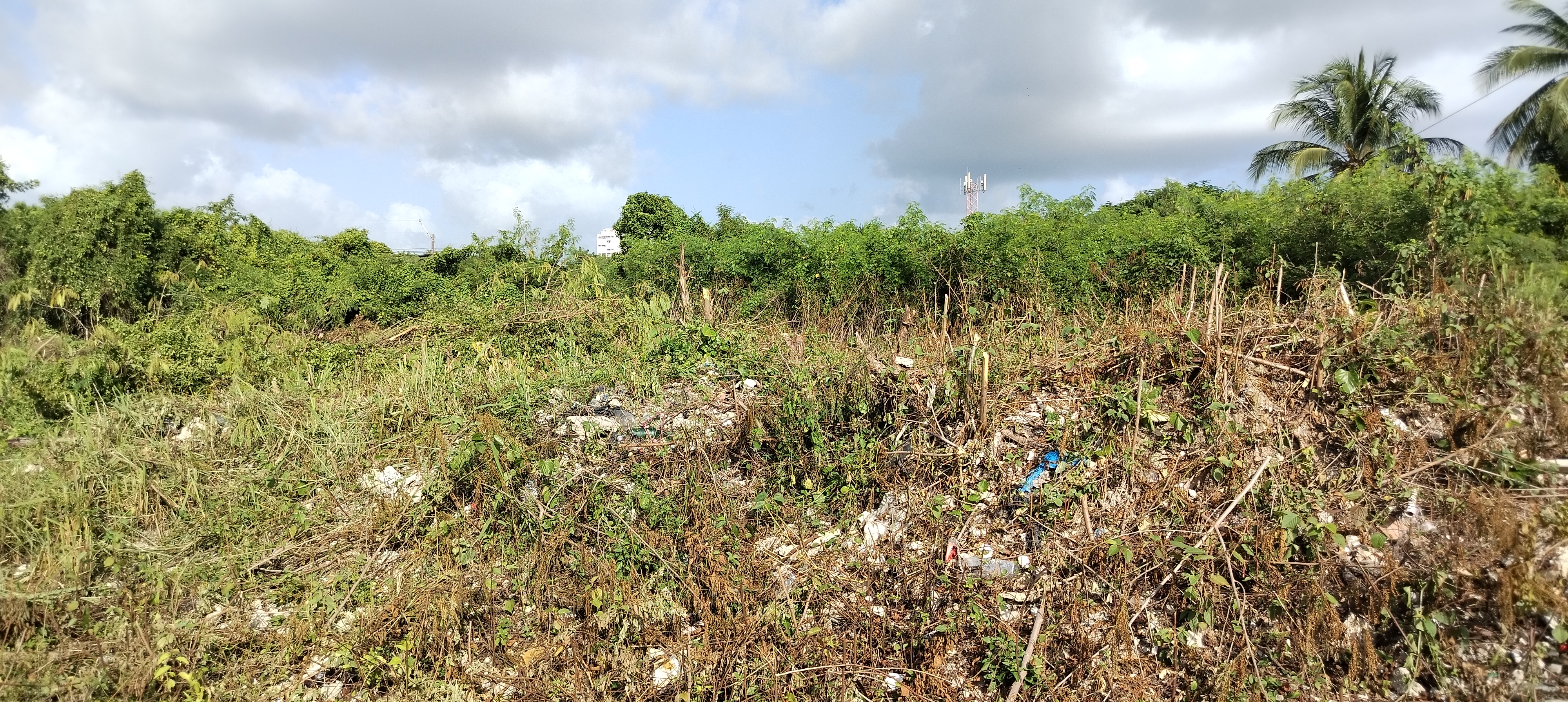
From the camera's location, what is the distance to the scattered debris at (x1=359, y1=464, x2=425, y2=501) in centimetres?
479

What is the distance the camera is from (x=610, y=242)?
636 inches

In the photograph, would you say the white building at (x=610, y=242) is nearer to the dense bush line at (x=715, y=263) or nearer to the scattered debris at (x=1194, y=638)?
the dense bush line at (x=715, y=263)

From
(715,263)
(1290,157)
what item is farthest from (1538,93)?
(715,263)

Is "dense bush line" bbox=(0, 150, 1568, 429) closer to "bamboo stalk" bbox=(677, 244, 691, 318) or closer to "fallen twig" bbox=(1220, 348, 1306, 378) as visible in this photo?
"bamboo stalk" bbox=(677, 244, 691, 318)

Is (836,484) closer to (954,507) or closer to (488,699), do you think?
(954,507)

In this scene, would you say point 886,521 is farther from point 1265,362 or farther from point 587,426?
point 1265,362

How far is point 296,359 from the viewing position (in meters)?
7.23

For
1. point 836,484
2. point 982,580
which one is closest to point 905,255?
point 836,484

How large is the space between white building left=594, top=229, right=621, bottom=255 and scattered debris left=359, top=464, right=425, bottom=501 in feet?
31.5

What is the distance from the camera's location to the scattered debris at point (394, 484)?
15.7ft

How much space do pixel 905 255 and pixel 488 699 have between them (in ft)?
19.4

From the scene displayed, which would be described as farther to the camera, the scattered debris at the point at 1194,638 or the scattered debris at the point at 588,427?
the scattered debris at the point at 588,427

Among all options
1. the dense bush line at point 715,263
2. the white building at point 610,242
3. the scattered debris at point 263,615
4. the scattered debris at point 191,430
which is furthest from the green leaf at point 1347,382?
the white building at point 610,242

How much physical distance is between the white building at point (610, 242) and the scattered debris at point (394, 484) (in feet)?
31.5
